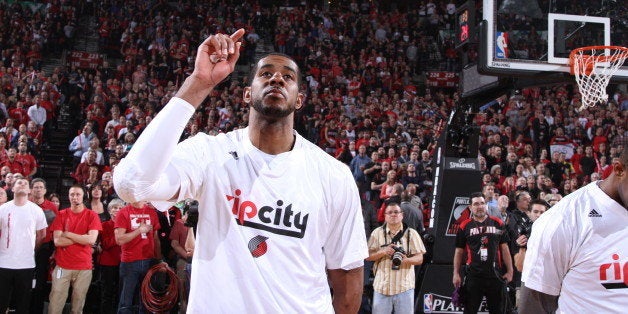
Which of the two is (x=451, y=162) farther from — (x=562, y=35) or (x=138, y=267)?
(x=138, y=267)

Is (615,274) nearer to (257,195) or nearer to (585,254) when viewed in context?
(585,254)

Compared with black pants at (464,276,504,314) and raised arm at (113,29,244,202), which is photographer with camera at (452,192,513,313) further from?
raised arm at (113,29,244,202)

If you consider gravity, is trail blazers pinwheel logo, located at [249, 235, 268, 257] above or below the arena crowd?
below

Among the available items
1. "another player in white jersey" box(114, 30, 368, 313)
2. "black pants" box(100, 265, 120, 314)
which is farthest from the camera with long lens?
"another player in white jersey" box(114, 30, 368, 313)

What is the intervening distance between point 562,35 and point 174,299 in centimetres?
626

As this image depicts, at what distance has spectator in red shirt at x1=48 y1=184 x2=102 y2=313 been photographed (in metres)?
8.88

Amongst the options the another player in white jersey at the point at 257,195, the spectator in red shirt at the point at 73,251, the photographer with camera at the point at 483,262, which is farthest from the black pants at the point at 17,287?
the another player in white jersey at the point at 257,195

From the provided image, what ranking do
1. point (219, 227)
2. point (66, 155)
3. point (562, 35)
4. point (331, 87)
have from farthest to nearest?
point (331, 87)
point (66, 155)
point (562, 35)
point (219, 227)

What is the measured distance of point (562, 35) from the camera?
870 centimetres

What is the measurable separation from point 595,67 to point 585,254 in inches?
227

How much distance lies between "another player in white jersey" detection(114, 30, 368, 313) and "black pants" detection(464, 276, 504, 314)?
235 inches

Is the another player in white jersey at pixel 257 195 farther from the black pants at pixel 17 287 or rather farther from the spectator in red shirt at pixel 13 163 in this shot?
the spectator in red shirt at pixel 13 163

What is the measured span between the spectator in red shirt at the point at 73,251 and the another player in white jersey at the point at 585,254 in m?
6.98

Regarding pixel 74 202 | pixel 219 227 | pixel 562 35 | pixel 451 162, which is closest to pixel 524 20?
pixel 562 35
